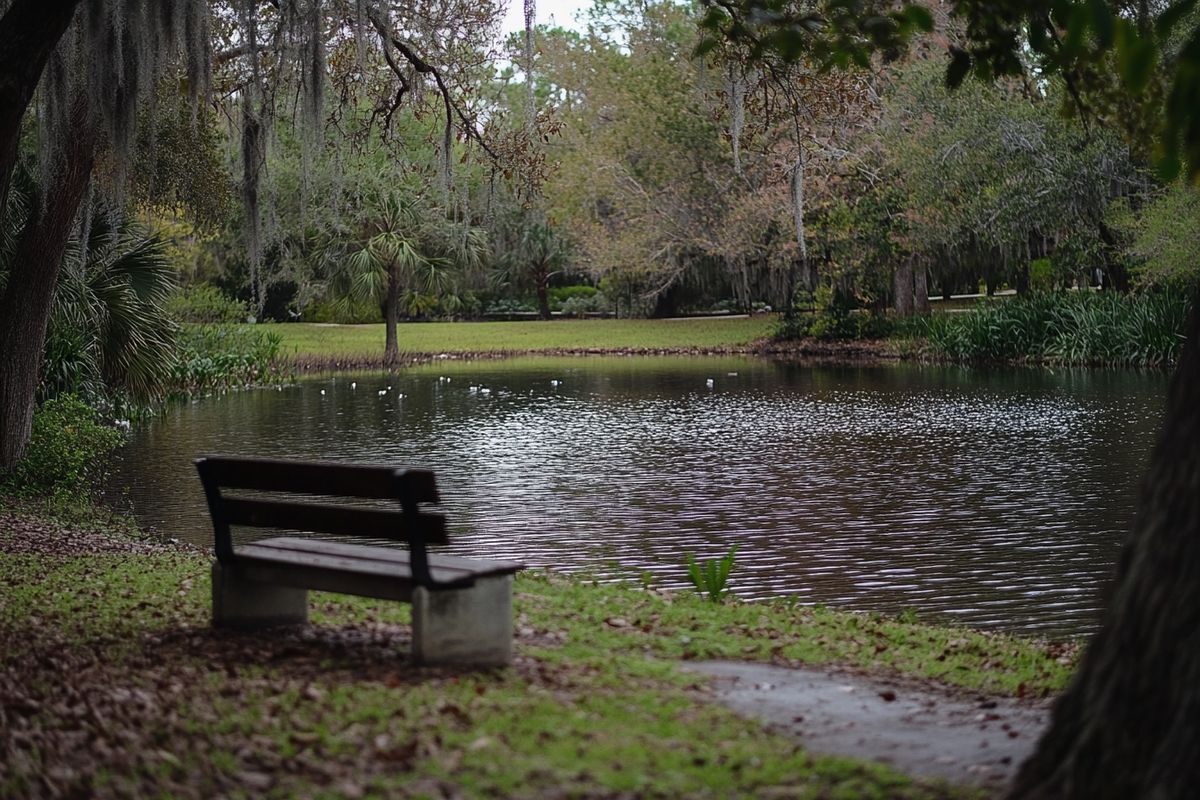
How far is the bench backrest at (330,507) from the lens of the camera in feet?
18.6

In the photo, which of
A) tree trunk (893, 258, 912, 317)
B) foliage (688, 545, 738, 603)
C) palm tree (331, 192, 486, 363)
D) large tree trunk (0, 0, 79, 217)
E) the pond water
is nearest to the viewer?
large tree trunk (0, 0, 79, 217)

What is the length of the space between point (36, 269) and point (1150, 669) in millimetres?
11939

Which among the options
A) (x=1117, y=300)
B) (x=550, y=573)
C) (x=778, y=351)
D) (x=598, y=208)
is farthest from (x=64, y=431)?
(x=598, y=208)

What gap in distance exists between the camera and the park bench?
5.67 metres

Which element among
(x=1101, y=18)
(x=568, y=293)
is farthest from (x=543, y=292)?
(x=1101, y=18)

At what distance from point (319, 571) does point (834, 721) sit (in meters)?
2.34

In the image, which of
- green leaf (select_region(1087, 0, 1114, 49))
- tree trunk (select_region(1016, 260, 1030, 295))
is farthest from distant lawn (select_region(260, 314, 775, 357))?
green leaf (select_region(1087, 0, 1114, 49))

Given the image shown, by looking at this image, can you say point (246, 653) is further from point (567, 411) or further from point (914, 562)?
point (567, 411)

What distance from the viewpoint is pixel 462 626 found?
5.69 metres

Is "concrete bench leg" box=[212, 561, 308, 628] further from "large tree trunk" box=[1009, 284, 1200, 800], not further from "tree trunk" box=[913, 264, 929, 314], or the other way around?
"tree trunk" box=[913, 264, 929, 314]

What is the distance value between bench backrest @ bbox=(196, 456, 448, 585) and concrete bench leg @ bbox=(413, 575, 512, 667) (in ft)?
0.41

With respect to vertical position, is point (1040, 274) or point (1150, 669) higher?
point (1040, 274)

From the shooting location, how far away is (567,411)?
86.4 ft

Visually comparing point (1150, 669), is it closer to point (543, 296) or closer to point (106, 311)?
point (106, 311)
